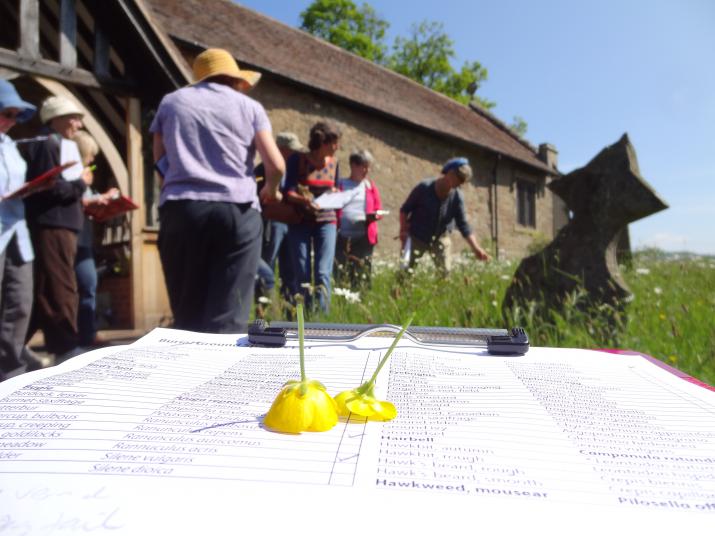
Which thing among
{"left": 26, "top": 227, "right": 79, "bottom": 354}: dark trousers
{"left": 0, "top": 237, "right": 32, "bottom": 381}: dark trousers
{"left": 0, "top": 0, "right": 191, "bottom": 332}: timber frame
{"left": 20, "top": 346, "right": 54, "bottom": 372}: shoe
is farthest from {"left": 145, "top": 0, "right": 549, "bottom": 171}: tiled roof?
{"left": 0, "top": 237, "right": 32, "bottom": 381}: dark trousers

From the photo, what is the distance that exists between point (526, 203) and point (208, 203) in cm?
1867

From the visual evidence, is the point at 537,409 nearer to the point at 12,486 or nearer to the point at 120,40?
the point at 12,486

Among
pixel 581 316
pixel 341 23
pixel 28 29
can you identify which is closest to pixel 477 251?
pixel 581 316

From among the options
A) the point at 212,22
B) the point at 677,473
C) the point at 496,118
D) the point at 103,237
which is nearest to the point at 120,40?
the point at 103,237

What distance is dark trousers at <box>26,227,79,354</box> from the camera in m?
3.34

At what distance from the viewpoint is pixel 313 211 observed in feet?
13.3

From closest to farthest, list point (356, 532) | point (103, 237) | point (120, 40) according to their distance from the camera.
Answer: point (356, 532) → point (120, 40) → point (103, 237)

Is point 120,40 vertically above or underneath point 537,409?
above

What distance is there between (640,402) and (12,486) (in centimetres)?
82

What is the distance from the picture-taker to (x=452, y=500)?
0.50 meters

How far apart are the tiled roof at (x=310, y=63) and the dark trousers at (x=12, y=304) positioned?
5.74m

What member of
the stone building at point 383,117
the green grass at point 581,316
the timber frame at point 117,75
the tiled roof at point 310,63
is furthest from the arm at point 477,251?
the tiled roof at point 310,63

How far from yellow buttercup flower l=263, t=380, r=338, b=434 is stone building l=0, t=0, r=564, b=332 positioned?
5.15 m

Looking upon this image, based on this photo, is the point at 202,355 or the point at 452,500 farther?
the point at 202,355
